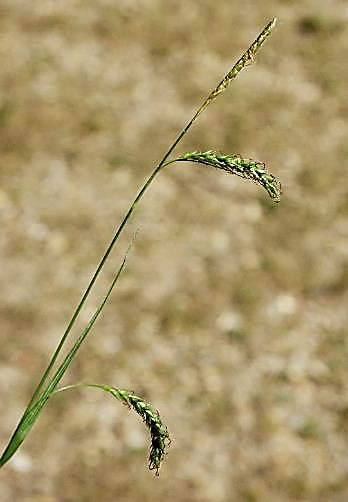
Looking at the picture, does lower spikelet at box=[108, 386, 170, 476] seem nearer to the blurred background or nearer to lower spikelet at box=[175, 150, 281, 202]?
lower spikelet at box=[175, 150, 281, 202]

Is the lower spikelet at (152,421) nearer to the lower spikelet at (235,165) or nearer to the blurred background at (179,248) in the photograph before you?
the lower spikelet at (235,165)

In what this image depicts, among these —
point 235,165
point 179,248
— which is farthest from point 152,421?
point 179,248

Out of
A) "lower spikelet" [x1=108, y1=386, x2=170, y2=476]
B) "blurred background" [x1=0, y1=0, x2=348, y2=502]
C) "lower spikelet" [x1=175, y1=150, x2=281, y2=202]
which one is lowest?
"lower spikelet" [x1=108, y1=386, x2=170, y2=476]

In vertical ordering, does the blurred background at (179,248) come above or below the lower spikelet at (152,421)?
above

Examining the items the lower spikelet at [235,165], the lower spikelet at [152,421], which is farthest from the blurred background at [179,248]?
the lower spikelet at [235,165]

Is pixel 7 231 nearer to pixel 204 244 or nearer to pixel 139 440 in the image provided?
pixel 204 244

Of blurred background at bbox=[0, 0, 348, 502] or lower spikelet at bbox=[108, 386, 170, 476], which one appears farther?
blurred background at bbox=[0, 0, 348, 502]

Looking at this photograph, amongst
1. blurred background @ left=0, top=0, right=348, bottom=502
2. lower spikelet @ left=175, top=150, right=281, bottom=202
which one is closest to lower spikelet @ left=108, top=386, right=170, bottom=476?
lower spikelet @ left=175, top=150, right=281, bottom=202

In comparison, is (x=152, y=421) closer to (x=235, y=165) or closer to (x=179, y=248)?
(x=235, y=165)

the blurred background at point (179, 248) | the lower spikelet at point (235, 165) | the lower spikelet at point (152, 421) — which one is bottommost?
the lower spikelet at point (152, 421)
